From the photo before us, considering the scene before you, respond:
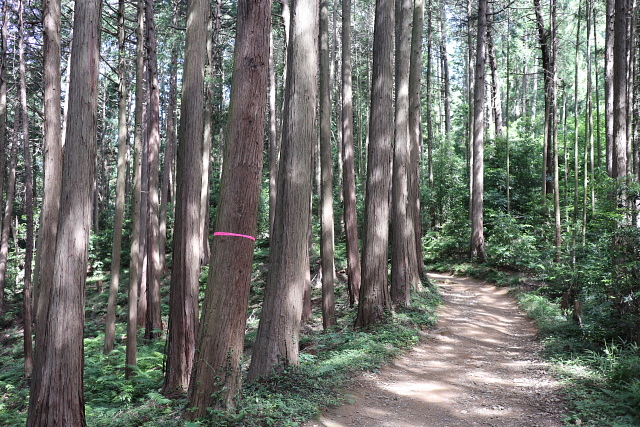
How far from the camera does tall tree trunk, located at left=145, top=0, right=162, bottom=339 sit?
487 inches

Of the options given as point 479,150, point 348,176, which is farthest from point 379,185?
point 479,150

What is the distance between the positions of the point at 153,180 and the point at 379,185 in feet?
21.8

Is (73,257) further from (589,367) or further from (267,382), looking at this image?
(589,367)

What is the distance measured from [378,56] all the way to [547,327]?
260 inches

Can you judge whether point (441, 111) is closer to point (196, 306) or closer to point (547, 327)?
point (547, 327)

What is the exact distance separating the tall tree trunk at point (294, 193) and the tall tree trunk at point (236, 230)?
1.52 meters

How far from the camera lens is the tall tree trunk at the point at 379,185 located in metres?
9.54

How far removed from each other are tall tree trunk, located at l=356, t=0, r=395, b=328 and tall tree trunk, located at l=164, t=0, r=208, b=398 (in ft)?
11.8

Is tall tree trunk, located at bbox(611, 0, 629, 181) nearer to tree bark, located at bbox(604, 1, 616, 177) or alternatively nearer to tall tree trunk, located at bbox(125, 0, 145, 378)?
tree bark, located at bbox(604, 1, 616, 177)

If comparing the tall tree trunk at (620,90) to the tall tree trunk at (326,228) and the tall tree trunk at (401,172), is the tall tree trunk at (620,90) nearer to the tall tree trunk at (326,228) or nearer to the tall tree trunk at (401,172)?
the tall tree trunk at (401,172)

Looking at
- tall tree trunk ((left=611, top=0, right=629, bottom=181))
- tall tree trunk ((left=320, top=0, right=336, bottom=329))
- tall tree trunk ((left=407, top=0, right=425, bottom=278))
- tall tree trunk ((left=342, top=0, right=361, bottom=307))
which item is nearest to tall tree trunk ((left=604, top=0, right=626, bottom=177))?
tall tree trunk ((left=611, top=0, right=629, bottom=181))

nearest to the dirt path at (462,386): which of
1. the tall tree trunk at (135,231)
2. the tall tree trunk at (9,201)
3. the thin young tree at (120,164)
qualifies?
the tall tree trunk at (135,231)

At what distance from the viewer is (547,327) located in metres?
9.29

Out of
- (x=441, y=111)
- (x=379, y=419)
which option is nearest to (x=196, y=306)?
(x=379, y=419)
